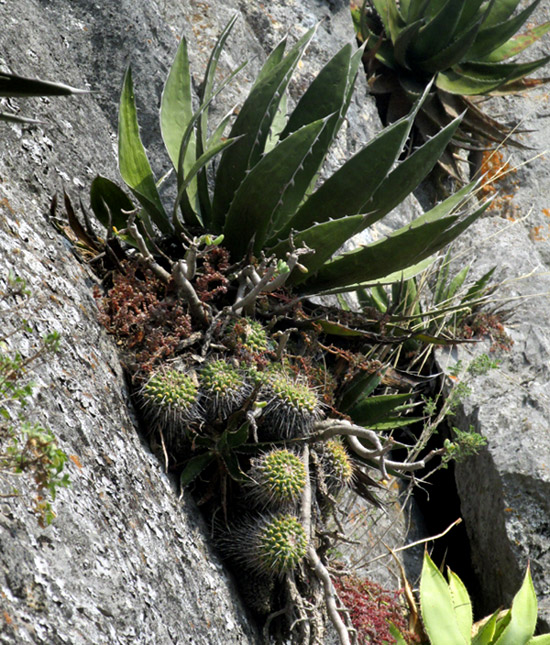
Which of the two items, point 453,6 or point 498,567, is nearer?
point 498,567

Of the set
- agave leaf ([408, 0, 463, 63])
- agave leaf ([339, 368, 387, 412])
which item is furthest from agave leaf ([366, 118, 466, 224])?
agave leaf ([408, 0, 463, 63])

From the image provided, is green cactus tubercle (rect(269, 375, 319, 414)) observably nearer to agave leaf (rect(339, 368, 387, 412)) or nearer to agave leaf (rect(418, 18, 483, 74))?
agave leaf (rect(339, 368, 387, 412))

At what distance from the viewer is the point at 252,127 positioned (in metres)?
2.55

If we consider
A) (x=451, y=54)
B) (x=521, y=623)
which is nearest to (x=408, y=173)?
(x=521, y=623)

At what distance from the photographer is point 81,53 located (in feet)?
10.9

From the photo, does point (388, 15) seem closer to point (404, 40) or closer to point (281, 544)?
point (404, 40)

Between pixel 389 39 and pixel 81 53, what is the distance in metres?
2.59

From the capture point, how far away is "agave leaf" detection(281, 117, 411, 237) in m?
2.42

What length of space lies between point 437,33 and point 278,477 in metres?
3.80

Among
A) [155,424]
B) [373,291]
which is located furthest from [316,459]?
[373,291]

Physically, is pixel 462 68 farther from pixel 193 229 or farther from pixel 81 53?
pixel 193 229

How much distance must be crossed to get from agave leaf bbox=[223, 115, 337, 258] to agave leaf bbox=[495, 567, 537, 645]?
1.62m

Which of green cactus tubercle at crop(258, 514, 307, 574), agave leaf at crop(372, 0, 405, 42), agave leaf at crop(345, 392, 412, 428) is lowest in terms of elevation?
green cactus tubercle at crop(258, 514, 307, 574)

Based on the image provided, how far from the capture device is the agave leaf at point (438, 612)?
2498mm
